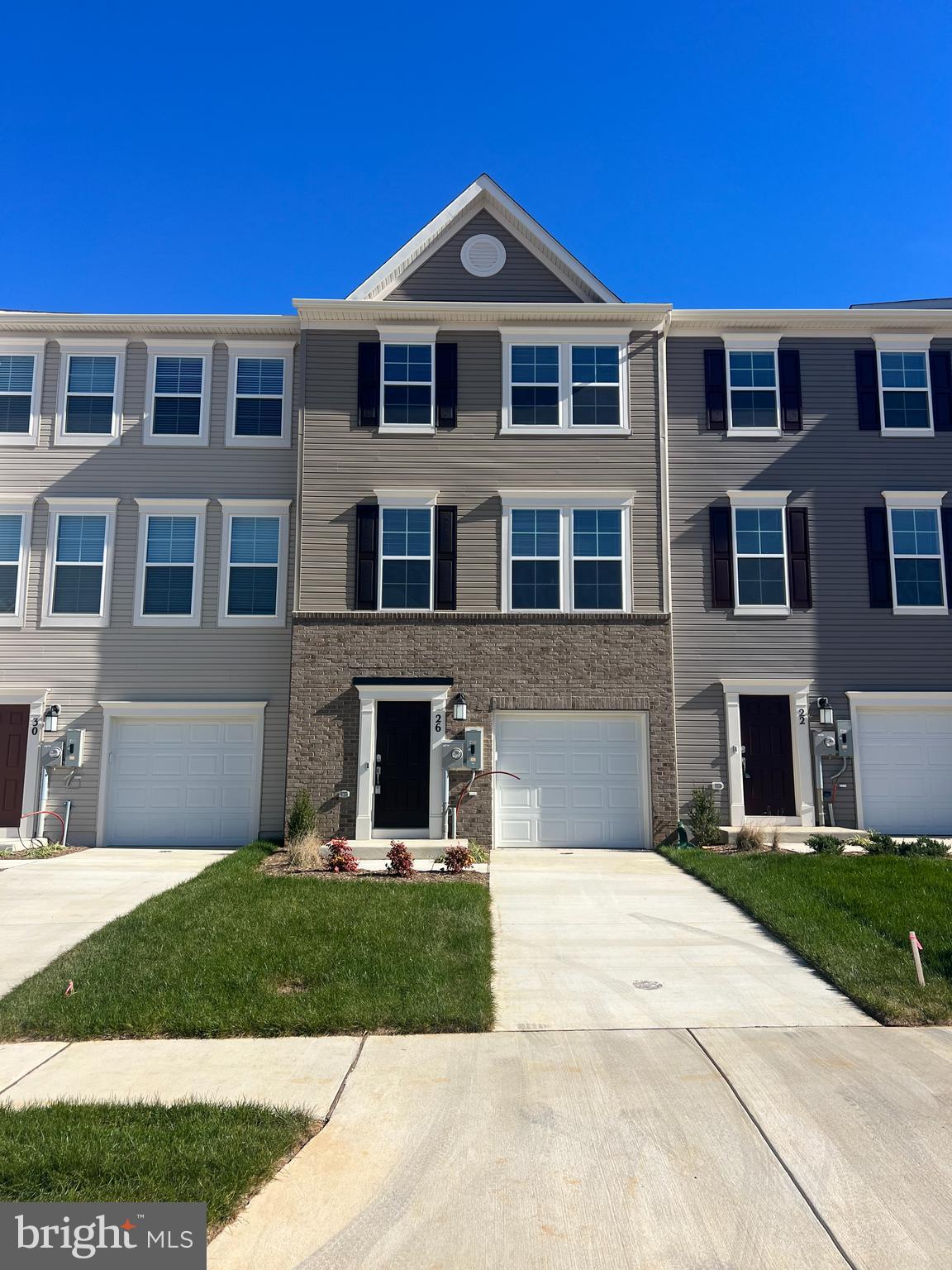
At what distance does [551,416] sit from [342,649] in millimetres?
5356

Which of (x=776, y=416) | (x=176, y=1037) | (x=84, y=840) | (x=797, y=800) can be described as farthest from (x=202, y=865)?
(x=776, y=416)

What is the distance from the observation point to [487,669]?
1470 cm

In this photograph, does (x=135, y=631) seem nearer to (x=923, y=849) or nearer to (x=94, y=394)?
(x=94, y=394)

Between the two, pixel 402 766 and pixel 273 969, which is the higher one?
Result: pixel 402 766

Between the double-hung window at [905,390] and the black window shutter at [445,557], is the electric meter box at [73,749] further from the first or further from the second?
the double-hung window at [905,390]

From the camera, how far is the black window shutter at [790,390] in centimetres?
1583

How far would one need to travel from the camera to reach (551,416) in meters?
15.4

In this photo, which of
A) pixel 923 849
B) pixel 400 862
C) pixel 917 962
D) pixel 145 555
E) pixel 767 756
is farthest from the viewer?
pixel 145 555

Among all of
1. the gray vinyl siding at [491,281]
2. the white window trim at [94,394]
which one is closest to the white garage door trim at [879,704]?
the gray vinyl siding at [491,281]

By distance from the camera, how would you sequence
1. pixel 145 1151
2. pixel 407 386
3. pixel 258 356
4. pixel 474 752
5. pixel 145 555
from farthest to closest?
pixel 258 356
pixel 145 555
pixel 407 386
pixel 474 752
pixel 145 1151

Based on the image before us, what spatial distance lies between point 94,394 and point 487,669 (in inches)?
340

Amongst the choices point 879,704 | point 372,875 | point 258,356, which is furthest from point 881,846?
point 258,356

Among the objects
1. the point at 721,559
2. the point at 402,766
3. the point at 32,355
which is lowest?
the point at 402,766

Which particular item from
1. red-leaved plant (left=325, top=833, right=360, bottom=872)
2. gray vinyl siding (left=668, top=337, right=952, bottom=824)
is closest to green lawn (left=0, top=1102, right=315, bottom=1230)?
red-leaved plant (left=325, top=833, right=360, bottom=872)
